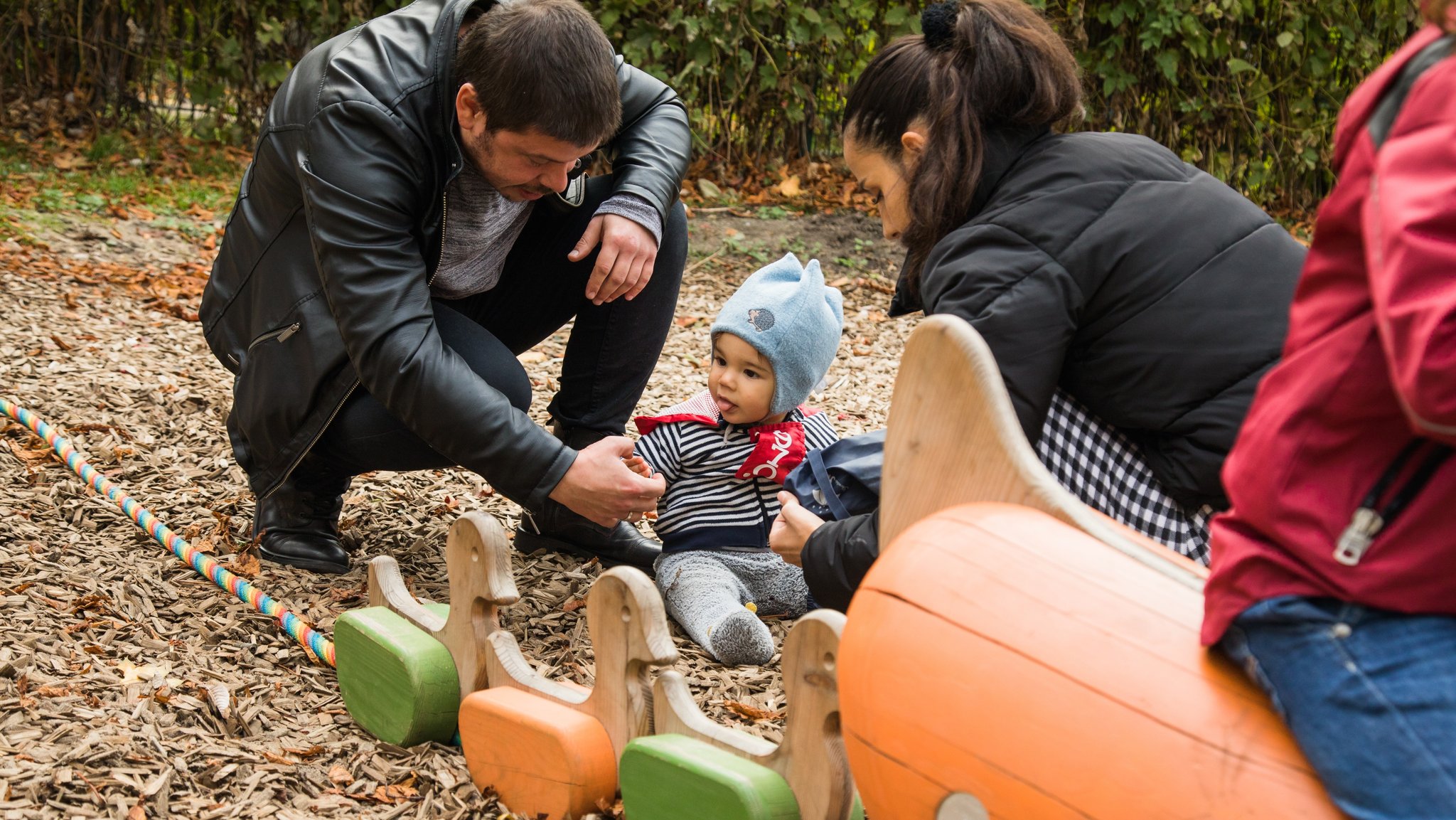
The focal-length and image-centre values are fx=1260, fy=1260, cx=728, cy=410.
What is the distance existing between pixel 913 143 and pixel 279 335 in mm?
1493

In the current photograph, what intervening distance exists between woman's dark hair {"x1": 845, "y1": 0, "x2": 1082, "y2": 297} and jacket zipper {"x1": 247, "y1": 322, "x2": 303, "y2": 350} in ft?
4.48

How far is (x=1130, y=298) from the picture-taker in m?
2.01

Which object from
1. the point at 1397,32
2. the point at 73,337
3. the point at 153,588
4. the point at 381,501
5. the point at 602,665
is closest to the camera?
the point at 602,665

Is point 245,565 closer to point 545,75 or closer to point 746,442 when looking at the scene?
point 746,442

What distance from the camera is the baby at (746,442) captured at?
9.52 ft

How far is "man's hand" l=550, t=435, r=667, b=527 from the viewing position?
2428 mm

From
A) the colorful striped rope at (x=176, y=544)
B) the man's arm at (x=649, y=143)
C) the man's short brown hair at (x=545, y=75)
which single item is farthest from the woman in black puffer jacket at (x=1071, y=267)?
the colorful striped rope at (x=176, y=544)

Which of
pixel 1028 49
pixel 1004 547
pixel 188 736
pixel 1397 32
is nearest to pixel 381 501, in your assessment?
pixel 188 736

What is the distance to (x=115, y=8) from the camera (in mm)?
7445

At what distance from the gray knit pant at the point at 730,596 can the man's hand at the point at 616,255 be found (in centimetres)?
64

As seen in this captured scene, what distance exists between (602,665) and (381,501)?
174cm

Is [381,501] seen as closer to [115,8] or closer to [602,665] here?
[602,665]

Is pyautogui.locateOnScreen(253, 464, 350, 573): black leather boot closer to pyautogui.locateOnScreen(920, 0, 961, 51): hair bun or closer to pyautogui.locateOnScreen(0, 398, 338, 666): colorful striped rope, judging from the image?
pyautogui.locateOnScreen(0, 398, 338, 666): colorful striped rope

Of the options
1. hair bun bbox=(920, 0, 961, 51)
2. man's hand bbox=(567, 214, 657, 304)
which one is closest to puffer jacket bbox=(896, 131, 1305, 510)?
hair bun bbox=(920, 0, 961, 51)
